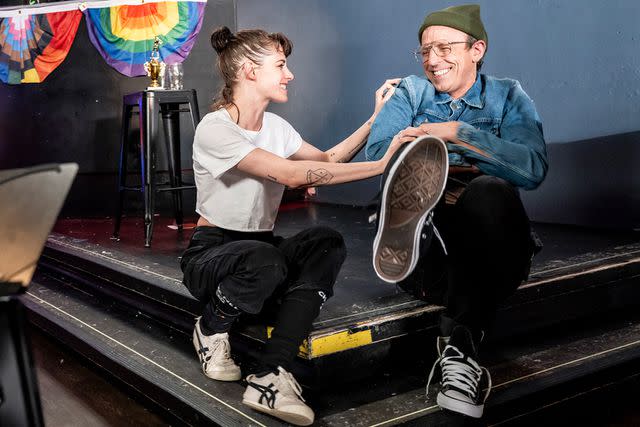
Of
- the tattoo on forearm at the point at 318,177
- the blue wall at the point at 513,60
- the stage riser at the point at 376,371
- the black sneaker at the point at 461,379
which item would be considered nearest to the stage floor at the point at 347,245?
the stage riser at the point at 376,371

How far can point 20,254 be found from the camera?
768 millimetres

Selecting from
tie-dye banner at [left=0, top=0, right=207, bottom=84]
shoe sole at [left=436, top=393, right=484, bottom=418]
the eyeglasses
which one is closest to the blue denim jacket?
the eyeglasses

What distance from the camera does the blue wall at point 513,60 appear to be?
3229mm

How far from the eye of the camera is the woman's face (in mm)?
1892

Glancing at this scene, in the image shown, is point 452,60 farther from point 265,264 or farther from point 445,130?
point 265,264

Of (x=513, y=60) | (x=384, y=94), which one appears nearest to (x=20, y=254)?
(x=384, y=94)

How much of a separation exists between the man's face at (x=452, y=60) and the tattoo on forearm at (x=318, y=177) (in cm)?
Result: 45

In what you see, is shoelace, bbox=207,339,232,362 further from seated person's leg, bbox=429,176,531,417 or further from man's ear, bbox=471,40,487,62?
Answer: man's ear, bbox=471,40,487,62

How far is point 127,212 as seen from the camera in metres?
4.62

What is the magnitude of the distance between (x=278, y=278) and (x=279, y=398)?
291 millimetres

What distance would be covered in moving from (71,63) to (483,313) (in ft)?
12.4

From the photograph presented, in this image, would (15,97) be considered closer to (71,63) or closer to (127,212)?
(71,63)

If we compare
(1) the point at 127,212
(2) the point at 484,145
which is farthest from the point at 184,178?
(2) the point at 484,145

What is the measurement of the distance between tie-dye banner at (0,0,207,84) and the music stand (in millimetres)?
3903
